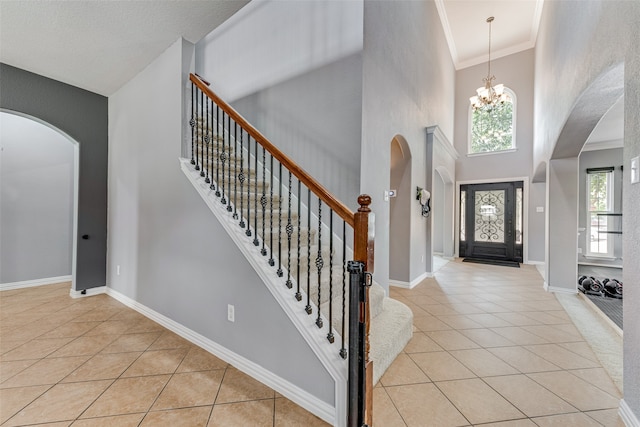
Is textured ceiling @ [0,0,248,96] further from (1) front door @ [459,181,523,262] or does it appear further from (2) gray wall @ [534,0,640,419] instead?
(1) front door @ [459,181,523,262]

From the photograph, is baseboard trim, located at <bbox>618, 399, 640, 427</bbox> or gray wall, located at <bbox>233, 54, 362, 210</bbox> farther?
gray wall, located at <bbox>233, 54, 362, 210</bbox>

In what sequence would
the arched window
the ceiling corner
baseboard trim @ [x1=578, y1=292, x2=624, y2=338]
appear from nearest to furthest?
baseboard trim @ [x1=578, y1=292, x2=624, y2=338], the ceiling corner, the arched window

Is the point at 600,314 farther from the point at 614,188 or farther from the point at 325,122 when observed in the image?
the point at 614,188

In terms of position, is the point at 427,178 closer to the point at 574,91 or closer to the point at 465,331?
the point at 574,91

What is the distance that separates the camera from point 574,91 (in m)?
2.70

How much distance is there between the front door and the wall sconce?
300 centimetres

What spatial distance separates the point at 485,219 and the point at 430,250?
3.08m

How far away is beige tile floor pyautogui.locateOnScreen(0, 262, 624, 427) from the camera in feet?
5.20

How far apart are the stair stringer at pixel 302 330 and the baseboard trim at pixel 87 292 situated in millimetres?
2906

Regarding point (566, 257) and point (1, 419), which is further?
point (566, 257)

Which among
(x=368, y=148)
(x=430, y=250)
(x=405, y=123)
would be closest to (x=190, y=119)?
(x=368, y=148)

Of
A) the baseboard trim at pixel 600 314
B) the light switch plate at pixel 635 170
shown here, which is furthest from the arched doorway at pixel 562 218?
the light switch plate at pixel 635 170

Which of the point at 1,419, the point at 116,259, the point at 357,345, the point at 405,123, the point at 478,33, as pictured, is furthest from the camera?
the point at 478,33

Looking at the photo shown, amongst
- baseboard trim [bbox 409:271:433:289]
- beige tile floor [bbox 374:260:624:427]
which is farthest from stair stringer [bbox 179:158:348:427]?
baseboard trim [bbox 409:271:433:289]
